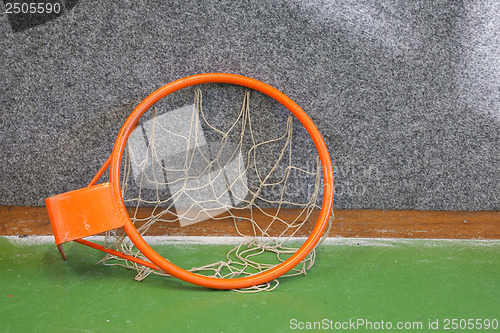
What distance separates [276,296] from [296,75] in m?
0.61

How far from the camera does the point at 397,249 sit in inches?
47.3

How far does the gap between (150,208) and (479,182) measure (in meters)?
0.98

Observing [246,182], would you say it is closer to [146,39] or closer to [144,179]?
[144,179]

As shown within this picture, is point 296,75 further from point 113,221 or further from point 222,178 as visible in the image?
point 113,221

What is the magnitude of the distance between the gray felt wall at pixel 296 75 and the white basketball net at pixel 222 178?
0.09 meters

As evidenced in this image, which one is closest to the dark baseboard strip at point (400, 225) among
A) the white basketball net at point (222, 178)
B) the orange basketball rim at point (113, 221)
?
the white basketball net at point (222, 178)

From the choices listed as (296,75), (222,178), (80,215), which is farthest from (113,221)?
(296,75)

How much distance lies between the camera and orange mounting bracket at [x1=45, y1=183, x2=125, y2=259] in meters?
0.97

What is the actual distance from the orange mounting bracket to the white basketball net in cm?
21

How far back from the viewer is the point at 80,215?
3.20 feet

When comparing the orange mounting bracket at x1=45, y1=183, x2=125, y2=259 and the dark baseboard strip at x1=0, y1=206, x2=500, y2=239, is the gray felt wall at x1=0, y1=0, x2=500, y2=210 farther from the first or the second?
the orange mounting bracket at x1=45, y1=183, x2=125, y2=259

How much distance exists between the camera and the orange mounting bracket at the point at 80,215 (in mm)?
974

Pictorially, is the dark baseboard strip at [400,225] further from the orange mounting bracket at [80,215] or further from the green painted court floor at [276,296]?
the orange mounting bracket at [80,215]

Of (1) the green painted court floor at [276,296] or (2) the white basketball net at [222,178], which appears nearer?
(1) the green painted court floor at [276,296]
